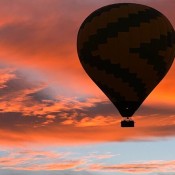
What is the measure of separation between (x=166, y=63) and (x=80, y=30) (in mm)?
8043

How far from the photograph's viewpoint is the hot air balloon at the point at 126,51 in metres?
106

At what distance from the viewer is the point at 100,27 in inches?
4193

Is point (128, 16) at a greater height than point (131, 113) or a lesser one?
greater

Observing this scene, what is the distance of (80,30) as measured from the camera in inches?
4269

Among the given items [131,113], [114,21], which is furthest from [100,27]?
[131,113]

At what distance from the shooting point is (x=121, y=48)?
105688 mm

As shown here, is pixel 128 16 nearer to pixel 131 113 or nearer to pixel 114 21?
pixel 114 21

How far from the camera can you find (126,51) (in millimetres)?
105688

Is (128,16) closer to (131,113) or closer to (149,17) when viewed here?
(149,17)

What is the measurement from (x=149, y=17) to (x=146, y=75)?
5.01m

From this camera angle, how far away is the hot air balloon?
4171 inches

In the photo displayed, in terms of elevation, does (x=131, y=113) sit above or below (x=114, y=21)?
below

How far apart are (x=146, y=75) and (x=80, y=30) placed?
23.2ft

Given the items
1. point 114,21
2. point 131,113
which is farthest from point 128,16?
point 131,113
